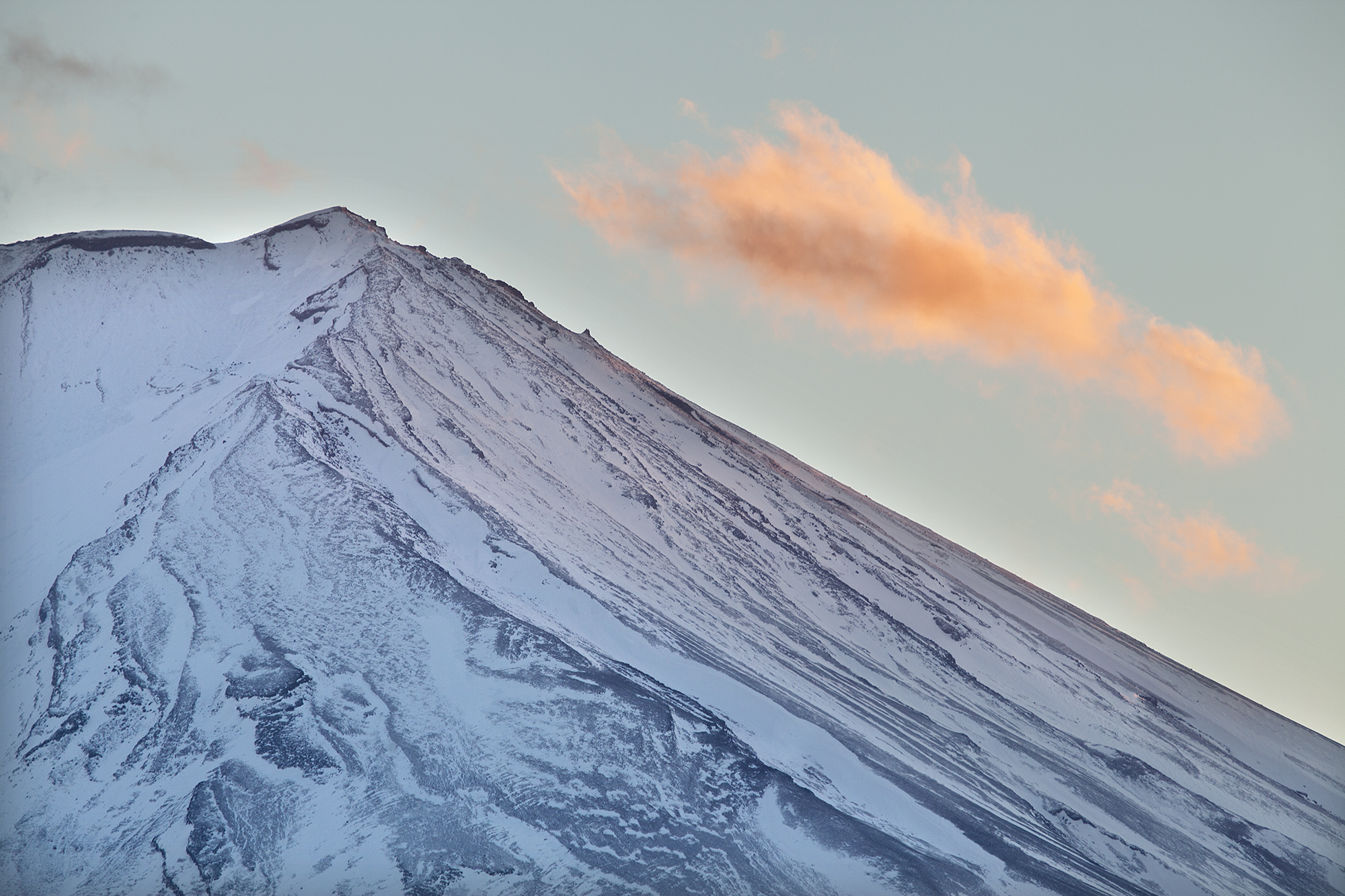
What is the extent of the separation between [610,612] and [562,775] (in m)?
7.67

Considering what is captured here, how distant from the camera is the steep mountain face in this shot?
22812mm

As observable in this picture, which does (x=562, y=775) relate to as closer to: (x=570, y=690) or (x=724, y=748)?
(x=570, y=690)

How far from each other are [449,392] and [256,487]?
1340 centimetres

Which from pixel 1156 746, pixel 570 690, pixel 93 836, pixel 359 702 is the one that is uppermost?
pixel 1156 746

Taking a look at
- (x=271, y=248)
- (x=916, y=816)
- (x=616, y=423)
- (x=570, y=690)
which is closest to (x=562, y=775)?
(x=570, y=690)

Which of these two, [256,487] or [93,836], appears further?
[256,487]

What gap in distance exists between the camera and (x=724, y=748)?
26.4m

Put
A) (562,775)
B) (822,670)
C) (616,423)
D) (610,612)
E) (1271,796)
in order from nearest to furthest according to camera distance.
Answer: (562,775) → (610,612) → (822,670) → (1271,796) → (616,423)

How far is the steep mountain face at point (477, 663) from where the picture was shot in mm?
22812

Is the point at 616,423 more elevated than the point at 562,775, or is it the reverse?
the point at 616,423

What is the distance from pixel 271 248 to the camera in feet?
194

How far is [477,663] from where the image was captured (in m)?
27.0

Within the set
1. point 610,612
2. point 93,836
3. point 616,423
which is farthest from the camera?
point 616,423

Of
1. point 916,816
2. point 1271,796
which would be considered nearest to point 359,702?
point 916,816
